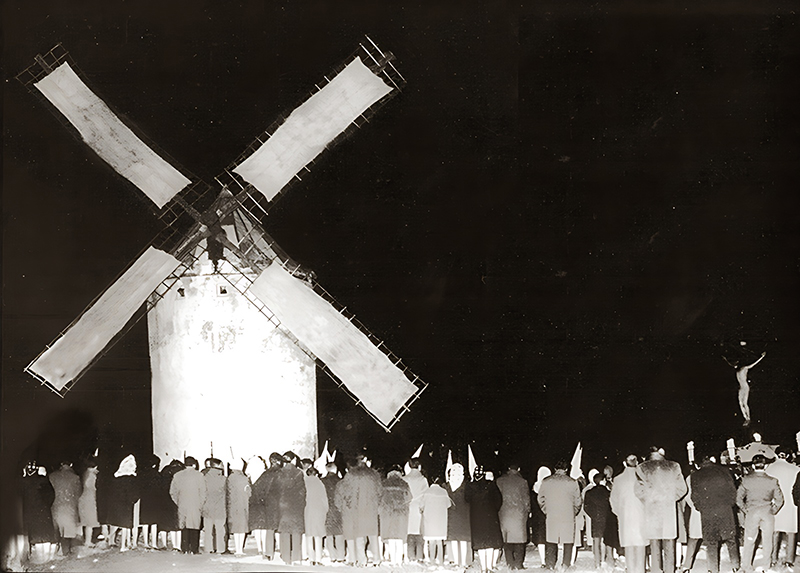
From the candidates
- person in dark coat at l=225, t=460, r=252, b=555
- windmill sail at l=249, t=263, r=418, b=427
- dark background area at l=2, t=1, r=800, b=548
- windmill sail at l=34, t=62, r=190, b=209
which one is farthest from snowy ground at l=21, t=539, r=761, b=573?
windmill sail at l=34, t=62, r=190, b=209

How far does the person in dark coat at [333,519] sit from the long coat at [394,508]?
0.25 m

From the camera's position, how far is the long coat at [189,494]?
3928 millimetres

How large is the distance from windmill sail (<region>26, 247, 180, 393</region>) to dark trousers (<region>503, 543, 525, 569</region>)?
8.28 ft

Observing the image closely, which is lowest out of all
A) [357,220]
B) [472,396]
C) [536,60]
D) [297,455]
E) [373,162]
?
[297,455]

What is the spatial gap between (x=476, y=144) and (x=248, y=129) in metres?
1.36

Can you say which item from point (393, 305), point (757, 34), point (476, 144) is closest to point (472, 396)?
point (393, 305)

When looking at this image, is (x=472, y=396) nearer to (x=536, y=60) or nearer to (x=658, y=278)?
(x=658, y=278)

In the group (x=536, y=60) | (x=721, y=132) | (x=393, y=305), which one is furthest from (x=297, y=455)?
(x=721, y=132)

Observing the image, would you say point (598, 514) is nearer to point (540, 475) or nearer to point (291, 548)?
point (540, 475)

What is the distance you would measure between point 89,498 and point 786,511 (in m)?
4.03

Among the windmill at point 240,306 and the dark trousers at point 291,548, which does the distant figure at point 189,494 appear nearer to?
the windmill at point 240,306

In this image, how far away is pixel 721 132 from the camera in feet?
13.1

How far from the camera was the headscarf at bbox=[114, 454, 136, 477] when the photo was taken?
4.00m

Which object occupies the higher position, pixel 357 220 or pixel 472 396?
pixel 357 220
